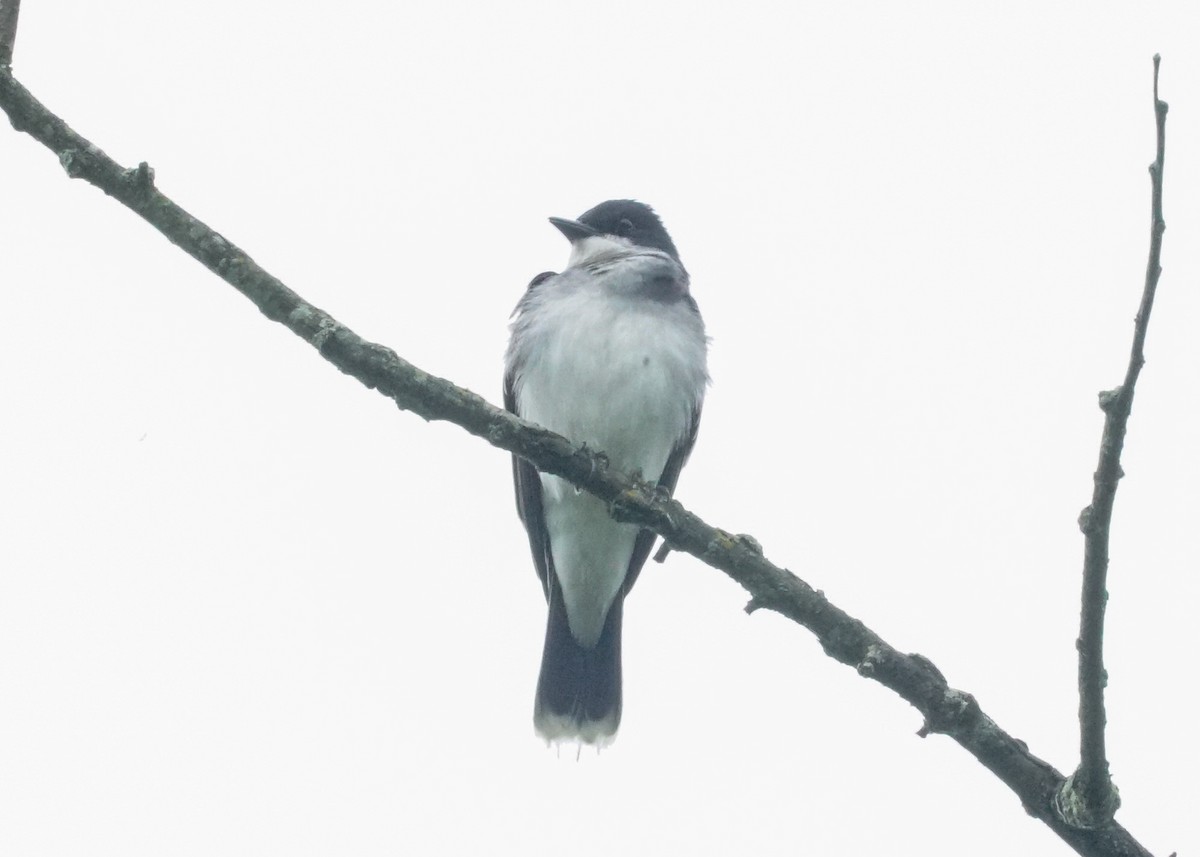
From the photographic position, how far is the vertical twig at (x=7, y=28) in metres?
3.96

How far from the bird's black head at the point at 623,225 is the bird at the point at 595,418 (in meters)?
0.71

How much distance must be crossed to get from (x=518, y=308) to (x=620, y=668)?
1.99m

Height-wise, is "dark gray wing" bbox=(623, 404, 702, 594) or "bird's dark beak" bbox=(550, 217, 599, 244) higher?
"bird's dark beak" bbox=(550, 217, 599, 244)

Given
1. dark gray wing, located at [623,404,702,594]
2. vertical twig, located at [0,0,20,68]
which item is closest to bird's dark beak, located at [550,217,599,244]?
dark gray wing, located at [623,404,702,594]

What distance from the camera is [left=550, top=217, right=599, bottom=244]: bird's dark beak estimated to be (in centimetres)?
864

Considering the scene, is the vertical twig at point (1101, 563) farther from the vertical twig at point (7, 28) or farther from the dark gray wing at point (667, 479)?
the dark gray wing at point (667, 479)

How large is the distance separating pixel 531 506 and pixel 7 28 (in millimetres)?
4000

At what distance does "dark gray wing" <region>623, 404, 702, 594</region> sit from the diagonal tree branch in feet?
9.67

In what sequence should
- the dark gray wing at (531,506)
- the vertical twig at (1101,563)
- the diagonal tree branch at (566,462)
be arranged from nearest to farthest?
the vertical twig at (1101,563), the diagonal tree branch at (566,462), the dark gray wing at (531,506)

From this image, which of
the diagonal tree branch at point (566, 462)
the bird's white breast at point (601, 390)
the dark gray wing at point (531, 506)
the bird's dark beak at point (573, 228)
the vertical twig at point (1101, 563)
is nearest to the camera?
the vertical twig at point (1101, 563)

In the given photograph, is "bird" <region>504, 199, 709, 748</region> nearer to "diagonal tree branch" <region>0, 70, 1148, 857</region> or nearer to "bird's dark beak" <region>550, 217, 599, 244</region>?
"bird's dark beak" <region>550, 217, 599, 244</region>

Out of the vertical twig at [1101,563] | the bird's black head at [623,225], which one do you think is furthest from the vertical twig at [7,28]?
the bird's black head at [623,225]

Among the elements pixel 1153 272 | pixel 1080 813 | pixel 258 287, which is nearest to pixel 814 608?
pixel 1080 813

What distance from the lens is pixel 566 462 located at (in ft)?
14.8
